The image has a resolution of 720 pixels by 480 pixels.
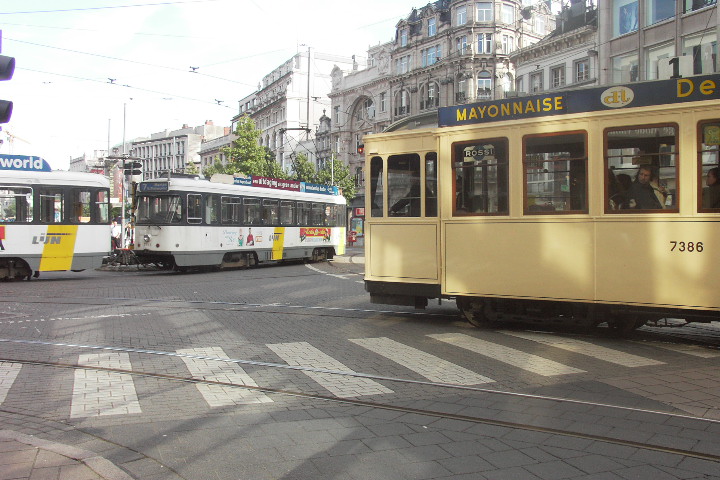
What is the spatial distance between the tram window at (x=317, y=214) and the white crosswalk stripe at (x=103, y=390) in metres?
19.5

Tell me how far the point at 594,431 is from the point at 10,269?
17.4 metres

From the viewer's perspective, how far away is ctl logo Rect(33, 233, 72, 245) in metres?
17.7

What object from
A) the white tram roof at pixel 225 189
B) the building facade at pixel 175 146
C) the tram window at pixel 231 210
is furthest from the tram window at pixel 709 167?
the building facade at pixel 175 146

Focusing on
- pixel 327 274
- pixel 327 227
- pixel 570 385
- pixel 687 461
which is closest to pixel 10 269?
pixel 327 274

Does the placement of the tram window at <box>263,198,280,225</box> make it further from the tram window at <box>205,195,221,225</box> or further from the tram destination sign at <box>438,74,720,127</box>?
the tram destination sign at <box>438,74,720,127</box>

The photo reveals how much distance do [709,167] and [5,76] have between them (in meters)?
8.19

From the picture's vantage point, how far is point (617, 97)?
8.25m

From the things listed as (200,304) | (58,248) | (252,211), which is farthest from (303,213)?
(200,304)

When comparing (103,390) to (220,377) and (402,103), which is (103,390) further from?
(402,103)

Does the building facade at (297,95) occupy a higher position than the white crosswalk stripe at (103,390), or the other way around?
the building facade at (297,95)

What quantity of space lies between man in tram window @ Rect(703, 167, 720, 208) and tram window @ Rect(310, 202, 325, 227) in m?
20.2

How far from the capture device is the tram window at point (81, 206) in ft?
60.7

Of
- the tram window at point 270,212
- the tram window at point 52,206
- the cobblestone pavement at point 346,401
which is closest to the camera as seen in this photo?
the cobblestone pavement at point 346,401

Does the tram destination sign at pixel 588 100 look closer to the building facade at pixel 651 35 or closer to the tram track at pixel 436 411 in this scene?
the tram track at pixel 436 411
